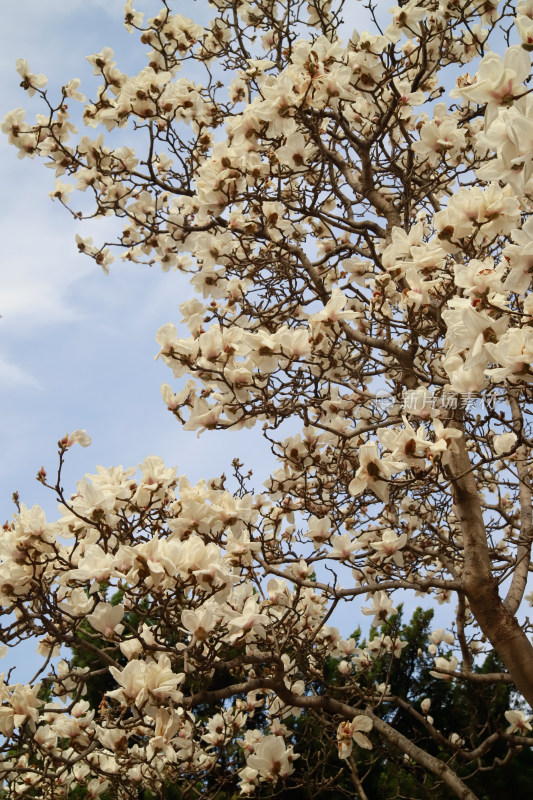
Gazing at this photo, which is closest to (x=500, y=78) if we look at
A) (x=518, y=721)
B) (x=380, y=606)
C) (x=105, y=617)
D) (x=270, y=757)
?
(x=105, y=617)

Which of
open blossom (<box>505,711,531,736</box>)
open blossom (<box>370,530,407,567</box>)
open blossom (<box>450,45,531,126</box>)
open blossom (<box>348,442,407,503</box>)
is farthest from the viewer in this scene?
open blossom (<box>505,711,531,736</box>)

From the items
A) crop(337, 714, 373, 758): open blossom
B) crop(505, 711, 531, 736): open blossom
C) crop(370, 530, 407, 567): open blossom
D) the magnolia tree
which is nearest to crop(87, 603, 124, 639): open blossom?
the magnolia tree

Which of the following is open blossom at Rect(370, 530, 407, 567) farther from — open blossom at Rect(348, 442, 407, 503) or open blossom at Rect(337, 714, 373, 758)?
open blossom at Rect(337, 714, 373, 758)

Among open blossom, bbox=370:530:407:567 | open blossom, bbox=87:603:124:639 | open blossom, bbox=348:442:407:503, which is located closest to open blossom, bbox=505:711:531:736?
open blossom, bbox=370:530:407:567

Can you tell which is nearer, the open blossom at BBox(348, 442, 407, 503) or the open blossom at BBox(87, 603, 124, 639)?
the open blossom at BBox(87, 603, 124, 639)

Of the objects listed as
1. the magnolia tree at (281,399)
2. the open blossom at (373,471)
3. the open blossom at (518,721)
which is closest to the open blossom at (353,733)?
the magnolia tree at (281,399)

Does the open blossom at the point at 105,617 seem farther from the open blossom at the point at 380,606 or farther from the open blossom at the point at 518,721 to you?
the open blossom at the point at 518,721

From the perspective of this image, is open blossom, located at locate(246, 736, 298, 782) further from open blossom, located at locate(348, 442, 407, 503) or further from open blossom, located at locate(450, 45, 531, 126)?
open blossom, located at locate(450, 45, 531, 126)

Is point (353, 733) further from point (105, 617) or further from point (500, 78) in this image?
point (500, 78)

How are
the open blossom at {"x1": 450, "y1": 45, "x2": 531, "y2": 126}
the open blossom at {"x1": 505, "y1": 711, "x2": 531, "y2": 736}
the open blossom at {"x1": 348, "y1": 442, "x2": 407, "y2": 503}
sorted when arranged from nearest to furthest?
the open blossom at {"x1": 450, "y1": 45, "x2": 531, "y2": 126}, the open blossom at {"x1": 348, "y1": 442, "x2": 407, "y2": 503}, the open blossom at {"x1": 505, "y1": 711, "x2": 531, "y2": 736}

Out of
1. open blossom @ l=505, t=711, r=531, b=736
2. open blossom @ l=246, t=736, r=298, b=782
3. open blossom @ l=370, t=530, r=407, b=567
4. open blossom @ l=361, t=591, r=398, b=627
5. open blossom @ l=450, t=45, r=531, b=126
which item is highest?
open blossom @ l=450, t=45, r=531, b=126

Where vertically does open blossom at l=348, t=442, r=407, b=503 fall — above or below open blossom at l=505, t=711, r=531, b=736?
above

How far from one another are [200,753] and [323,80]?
3.71 meters

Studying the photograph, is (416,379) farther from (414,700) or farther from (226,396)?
(414,700)
